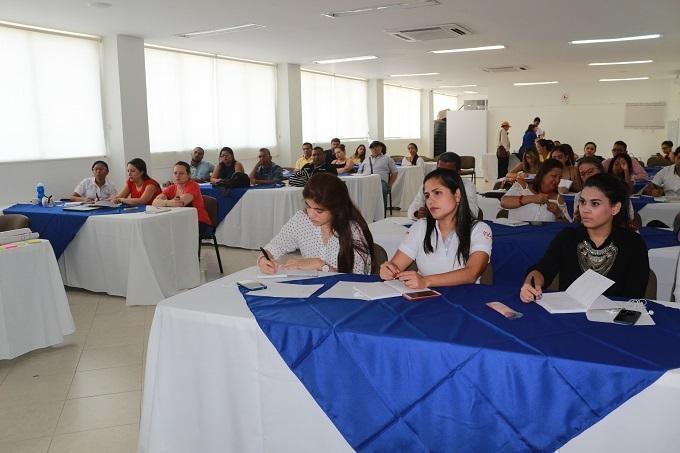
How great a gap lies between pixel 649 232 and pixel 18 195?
670 centimetres

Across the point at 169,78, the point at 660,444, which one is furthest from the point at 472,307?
the point at 169,78

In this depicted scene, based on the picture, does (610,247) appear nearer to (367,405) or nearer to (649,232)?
(367,405)

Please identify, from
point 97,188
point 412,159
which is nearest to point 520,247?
point 97,188

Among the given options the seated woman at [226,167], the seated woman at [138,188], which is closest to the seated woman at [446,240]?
the seated woman at [138,188]

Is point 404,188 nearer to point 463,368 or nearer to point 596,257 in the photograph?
point 596,257

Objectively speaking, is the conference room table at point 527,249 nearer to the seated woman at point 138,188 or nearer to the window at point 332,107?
the seated woman at point 138,188

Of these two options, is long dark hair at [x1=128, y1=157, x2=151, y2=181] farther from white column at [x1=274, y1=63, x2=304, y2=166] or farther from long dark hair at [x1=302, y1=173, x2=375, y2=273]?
white column at [x1=274, y1=63, x2=304, y2=166]

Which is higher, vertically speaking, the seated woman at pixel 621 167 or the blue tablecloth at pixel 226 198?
the seated woman at pixel 621 167

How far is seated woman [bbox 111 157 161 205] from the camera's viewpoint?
5613mm

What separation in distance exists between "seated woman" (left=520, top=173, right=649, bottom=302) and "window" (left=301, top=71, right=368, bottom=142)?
10147 mm

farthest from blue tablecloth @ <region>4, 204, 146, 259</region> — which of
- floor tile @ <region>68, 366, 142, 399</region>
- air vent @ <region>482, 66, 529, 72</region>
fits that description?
air vent @ <region>482, 66, 529, 72</region>

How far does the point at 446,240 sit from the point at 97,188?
481cm

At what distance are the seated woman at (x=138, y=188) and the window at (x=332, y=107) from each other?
6.79m

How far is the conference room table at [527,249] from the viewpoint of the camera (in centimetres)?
332
